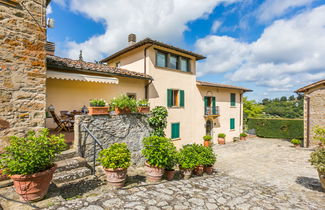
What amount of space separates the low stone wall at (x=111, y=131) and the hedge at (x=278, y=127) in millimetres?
21477

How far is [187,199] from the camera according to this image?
14.9 ft

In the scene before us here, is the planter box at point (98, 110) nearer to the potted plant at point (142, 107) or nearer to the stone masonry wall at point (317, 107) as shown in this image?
the potted plant at point (142, 107)

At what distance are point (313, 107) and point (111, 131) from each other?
770 inches

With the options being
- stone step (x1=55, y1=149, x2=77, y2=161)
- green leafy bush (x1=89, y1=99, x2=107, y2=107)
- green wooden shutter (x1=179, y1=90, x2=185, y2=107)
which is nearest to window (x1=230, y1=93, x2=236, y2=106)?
green wooden shutter (x1=179, y1=90, x2=185, y2=107)

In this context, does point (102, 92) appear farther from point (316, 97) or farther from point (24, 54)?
point (316, 97)

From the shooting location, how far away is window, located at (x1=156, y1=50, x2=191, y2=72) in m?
14.2

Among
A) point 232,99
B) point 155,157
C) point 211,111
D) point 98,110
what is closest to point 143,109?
point 98,110

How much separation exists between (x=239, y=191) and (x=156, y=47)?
38.8 ft

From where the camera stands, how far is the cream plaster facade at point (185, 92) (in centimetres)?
1364

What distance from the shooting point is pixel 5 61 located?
201 inches

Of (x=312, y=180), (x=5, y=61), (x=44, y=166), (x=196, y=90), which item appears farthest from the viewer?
(x=196, y=90)

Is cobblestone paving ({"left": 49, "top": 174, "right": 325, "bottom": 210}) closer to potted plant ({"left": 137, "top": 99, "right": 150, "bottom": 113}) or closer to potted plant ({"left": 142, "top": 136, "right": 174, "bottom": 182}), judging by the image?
potted plant ({"left": 142, "top": 136, "right": 174, "bottom": 182})

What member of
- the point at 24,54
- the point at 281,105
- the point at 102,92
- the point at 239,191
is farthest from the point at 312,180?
the point at 281,105

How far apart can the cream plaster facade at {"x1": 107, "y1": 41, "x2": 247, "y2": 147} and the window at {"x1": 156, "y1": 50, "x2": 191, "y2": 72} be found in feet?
1.15
